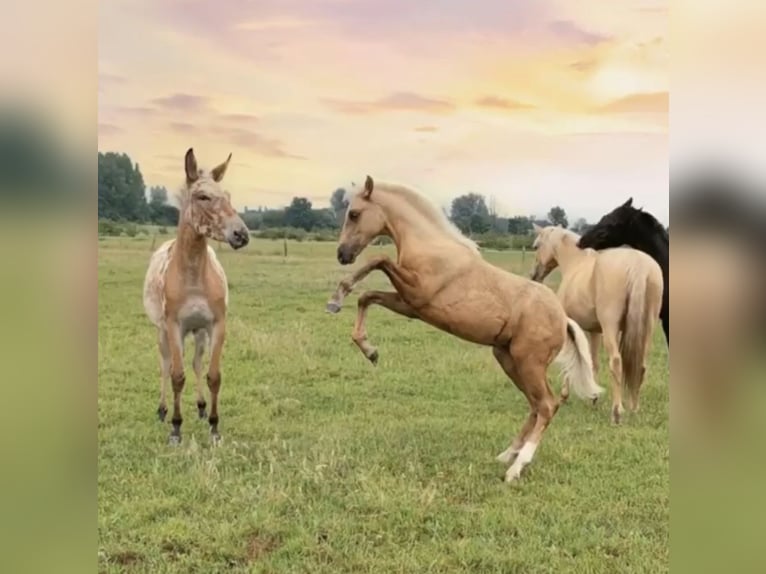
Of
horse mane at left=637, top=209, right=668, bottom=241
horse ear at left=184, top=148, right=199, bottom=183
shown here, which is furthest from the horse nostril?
horse mane at left=637, top=209, right=668, bottom=241

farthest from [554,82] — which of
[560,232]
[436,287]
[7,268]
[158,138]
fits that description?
[7,268]

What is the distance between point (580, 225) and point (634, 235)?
180 millimetres

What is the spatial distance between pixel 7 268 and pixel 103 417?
591 mm

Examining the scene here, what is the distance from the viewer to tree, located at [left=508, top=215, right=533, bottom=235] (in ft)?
8.54

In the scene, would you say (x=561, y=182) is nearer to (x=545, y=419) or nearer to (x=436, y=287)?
(x=436, y=287)

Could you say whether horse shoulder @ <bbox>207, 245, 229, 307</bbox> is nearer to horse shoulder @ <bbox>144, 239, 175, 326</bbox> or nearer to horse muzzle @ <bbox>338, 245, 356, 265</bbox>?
horse shoulder @ <bbox>144, 239, 175, 326</bbox>

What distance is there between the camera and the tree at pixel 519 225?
8.54 ft

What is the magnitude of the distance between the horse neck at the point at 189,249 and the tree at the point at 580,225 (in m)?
1.19

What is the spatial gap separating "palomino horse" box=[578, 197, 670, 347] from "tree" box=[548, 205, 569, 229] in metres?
0.13

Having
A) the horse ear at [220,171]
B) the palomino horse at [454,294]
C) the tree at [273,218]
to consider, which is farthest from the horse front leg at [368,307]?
the horse ear at [220,171]

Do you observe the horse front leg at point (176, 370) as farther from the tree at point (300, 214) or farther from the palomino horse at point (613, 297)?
the palomino horse at point (613, 297)

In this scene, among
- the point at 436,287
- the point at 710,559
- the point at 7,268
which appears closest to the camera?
the point at 7,268

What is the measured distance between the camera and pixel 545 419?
260 cm

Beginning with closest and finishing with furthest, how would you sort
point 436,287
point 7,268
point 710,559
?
point 7,268, point 710,559, point 436,287
